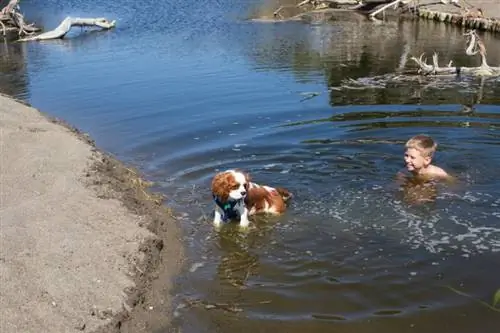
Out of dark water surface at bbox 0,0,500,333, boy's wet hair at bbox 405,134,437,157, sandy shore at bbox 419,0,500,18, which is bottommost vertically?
dark water surface at bbox 0,0,500,333

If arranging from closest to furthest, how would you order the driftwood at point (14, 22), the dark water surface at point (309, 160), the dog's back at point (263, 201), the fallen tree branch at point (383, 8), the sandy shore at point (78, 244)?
the sandy shore at point (78, 244) < the dark water surface at point (309, 160) < the dog's back at point (263, 201) < the driftwood at point (14, 22) < the fallen tree branch at point (383, 8)

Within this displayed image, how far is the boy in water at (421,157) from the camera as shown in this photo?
9828 millimetres

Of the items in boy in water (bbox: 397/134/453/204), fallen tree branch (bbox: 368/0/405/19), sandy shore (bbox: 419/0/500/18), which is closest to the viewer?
boy in water (bbox: 397/134/453/204)

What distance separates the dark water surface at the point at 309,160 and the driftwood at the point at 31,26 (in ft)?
13.8

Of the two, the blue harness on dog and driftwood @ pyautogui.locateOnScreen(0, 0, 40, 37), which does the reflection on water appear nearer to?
driftwood @ pyautogui.locateOnScreen(0, 0, 40, 37)

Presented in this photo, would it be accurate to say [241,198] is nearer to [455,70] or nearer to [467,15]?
[455,70]

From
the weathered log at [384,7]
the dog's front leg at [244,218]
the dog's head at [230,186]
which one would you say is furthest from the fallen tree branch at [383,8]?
the dog's head at [230,186]

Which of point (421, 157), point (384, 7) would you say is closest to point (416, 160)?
point (421, 157)

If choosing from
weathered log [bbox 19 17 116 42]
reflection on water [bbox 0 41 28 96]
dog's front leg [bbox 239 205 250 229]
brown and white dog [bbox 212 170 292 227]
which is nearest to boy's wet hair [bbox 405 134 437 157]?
brown and white dog [bbox 212 170 292 227]

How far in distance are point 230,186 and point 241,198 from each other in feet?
0.93

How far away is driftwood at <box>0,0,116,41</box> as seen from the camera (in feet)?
102

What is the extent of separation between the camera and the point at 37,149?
426 inches

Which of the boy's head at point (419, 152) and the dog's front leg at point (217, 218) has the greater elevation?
the boy's head at point (419, 152)

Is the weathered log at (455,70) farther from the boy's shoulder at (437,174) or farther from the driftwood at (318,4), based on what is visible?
the driftwood at (318,4)
